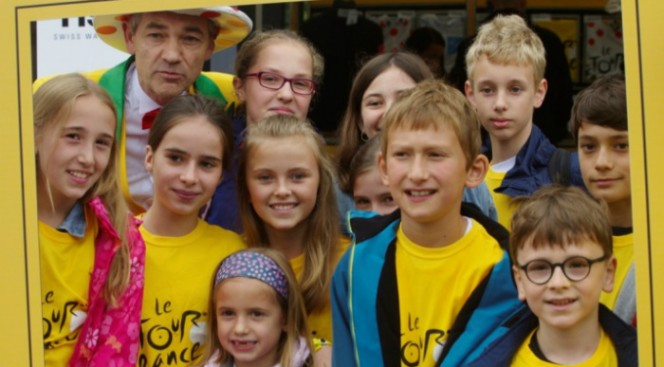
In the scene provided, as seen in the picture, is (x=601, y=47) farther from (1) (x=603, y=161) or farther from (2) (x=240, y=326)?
(2) (x=240, y=326)

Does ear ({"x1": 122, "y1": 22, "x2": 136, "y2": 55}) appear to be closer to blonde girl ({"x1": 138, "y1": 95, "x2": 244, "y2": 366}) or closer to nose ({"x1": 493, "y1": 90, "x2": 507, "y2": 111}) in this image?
blonde girl ({"x1": 138, "y1": 95, "x2": 244, "y2": 366})

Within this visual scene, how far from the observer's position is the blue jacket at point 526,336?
2.05 meters

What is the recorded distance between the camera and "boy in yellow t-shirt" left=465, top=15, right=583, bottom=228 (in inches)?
92.4

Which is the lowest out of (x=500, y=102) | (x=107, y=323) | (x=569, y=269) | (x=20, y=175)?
(x=107, y=323)

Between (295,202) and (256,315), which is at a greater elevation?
(295,202)

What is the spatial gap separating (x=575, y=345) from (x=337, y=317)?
0.53 meters

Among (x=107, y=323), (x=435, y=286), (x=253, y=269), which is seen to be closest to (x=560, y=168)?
(x=435, y=286)

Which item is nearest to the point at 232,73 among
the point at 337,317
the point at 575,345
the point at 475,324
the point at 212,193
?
the point at 212,193

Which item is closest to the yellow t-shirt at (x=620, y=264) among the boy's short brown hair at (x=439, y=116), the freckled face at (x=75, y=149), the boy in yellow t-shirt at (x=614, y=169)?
the boy in yellow t-shirt at (x=614, y=169)

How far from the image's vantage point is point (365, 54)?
3.08m

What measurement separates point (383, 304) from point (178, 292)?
0.52 metres

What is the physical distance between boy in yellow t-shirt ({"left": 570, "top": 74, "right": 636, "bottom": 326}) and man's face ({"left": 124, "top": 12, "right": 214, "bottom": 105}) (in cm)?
91

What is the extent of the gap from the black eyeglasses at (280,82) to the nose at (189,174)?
330 millimetres

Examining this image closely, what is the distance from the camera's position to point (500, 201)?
7.88 ft
